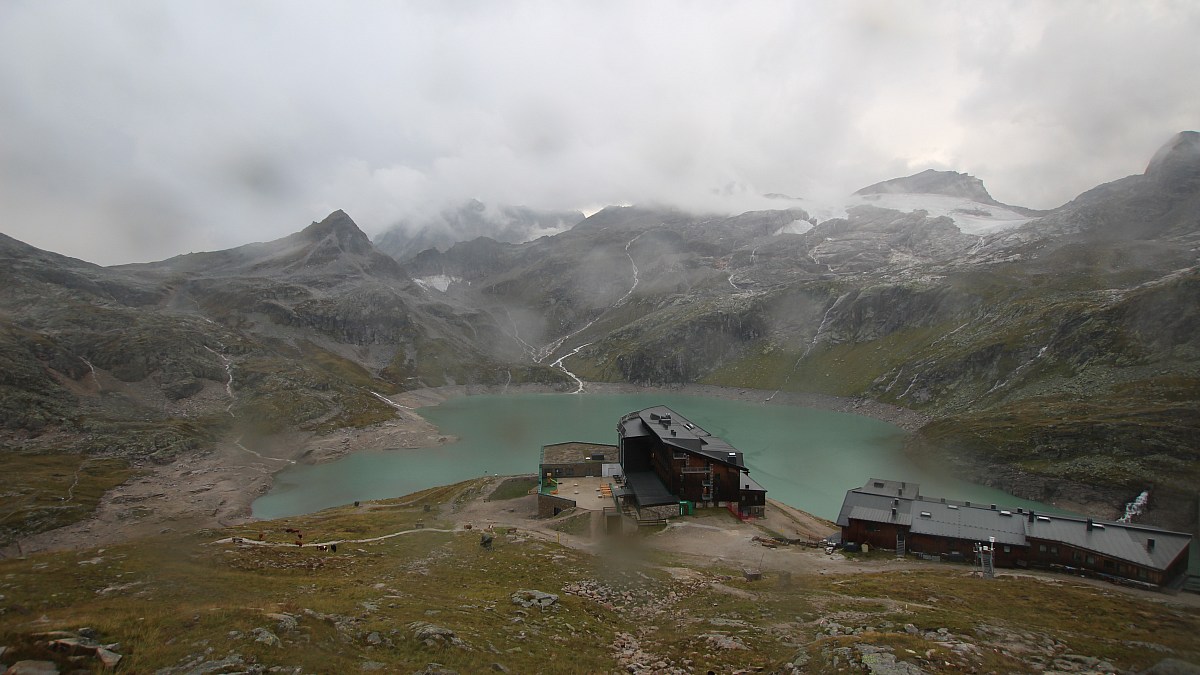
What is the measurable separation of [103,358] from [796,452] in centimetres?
15792

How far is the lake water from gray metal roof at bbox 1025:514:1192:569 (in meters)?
27.0

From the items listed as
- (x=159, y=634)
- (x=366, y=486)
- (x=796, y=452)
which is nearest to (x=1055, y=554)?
(x=159, y=634)

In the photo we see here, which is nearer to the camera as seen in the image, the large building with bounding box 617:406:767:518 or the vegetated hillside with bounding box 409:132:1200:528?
the large building with bounding box 617:406:767:518

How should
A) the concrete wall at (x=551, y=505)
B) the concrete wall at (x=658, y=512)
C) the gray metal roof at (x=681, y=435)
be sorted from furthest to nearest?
the concrete wall at (x=551, y=505), the gray metal roof at (x=681, y=435), the concrete wall at (x=658, y=512)

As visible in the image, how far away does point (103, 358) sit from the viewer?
12619 centimetres

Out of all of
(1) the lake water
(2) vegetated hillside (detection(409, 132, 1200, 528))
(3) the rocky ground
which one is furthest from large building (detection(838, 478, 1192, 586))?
(3) the rocky ground

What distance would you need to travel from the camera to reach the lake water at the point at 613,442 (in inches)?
3061

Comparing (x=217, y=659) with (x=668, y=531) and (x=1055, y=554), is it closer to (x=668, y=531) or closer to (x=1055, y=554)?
(x=668, y=531)

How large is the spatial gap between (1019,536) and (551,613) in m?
36.3

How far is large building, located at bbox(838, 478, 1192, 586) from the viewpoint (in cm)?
3484

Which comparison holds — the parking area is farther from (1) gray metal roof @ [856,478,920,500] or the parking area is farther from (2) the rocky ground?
(2) the rocky ground

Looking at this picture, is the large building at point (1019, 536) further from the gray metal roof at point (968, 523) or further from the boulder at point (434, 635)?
the boulder at point (434, 635)

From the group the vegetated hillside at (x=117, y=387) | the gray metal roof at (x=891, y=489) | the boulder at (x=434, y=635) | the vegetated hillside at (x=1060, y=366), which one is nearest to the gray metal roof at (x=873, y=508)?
the gray metal roof at (x=891, y=489)

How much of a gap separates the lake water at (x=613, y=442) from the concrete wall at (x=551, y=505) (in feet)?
106
